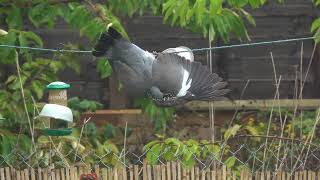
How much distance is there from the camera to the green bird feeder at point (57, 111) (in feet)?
9.91

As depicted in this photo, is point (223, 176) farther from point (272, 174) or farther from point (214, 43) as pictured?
point (214, 43)

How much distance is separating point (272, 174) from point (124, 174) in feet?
2.62

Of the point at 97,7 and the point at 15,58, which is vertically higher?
the point at 97,7

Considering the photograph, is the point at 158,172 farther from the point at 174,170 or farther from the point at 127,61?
the point at 127,61

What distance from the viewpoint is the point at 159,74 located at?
239cm

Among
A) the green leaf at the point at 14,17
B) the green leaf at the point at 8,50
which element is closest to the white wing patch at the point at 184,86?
the green leaf at the point at 8,50

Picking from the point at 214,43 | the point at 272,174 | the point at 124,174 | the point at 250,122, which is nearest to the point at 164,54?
the point at 124,174

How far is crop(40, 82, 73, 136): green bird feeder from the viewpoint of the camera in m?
3.02

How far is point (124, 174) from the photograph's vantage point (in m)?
3.46

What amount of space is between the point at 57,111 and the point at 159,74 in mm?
801

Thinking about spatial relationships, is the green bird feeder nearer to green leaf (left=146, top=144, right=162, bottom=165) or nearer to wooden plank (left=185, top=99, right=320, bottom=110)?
green leaf (left=146, top=144, right=162, bottom=165)

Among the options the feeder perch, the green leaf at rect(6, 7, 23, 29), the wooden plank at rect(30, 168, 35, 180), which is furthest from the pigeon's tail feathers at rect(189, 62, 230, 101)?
the green leaf at rect(6, 7, 23, 29)

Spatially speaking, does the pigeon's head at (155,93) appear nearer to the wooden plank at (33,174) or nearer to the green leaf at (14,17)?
the wooden plank at (33,174)

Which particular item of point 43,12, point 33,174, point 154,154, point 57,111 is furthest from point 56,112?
point 43,12
